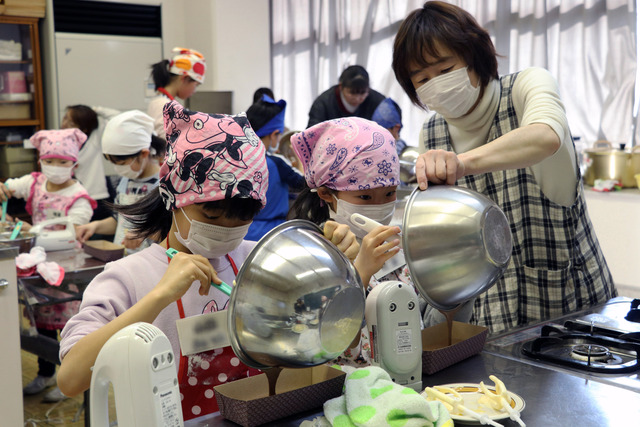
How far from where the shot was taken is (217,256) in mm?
1243

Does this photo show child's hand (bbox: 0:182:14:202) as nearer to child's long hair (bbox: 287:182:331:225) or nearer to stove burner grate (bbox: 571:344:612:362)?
child's long hair (bbox: 287:182:331:225)

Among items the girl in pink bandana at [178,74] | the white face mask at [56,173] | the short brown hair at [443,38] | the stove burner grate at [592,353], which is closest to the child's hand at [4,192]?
the white face mask at [56,173]

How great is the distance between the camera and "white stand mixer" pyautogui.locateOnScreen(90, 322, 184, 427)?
73cm

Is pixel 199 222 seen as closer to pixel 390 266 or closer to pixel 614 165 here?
pixel 390 266

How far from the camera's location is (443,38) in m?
1.37

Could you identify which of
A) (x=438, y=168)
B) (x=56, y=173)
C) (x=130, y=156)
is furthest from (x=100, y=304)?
(x=56, y=173)

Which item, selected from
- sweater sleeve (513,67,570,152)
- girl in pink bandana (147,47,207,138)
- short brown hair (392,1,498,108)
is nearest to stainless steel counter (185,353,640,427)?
sweater sleeve (513,67,570,152)

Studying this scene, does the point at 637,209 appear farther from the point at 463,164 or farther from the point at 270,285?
the point at 270,285

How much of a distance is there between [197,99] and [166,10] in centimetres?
109

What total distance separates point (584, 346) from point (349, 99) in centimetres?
318

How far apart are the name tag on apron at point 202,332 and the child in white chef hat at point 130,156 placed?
75.0 inches

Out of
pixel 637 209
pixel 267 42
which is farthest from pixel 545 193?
pixel 267 42

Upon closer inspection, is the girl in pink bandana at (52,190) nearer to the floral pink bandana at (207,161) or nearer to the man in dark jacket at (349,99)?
the man in dark jacket at (349,99)

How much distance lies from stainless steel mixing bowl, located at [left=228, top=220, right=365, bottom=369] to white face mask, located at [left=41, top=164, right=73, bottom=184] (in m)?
2.56
